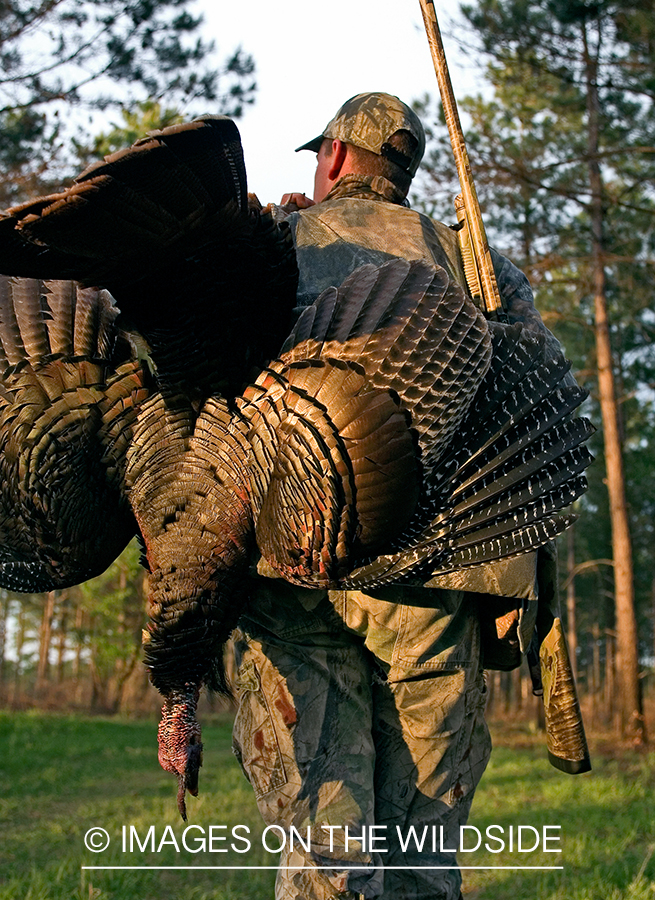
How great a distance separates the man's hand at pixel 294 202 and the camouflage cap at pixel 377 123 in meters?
0.23

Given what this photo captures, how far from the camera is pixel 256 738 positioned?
306 centimetres

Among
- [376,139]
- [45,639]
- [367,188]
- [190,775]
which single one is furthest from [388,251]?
[45,639]

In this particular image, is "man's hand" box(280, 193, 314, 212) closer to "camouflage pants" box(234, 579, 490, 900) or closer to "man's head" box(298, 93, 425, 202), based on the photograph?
"man's head" box(298, 93, 425, 202)

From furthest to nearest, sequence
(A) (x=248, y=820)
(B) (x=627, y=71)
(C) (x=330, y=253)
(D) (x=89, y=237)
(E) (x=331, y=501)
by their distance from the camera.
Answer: (B) (x=627, y=71), (A) (x=248, y=820), (C) (x=330, y=253), (E) (x=331, y=501), (D) (x=89, y=237)

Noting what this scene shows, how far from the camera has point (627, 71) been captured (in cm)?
1392

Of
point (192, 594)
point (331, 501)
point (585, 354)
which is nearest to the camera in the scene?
point (331, 501)

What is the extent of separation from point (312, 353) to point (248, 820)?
5805 mm

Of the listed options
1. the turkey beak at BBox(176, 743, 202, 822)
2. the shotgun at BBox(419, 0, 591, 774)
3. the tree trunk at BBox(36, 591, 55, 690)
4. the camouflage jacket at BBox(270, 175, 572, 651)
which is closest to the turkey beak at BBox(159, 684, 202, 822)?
the turkey beak at BBox(176, 743, 202, 822)

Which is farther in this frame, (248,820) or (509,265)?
(248,820)

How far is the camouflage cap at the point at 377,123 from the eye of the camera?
3.23 m

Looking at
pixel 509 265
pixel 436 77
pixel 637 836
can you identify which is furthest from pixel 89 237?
pixel 637 836

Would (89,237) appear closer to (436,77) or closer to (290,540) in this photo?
(290,540)

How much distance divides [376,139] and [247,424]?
1.29 m

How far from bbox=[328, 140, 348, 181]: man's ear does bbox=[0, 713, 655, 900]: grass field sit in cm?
267
